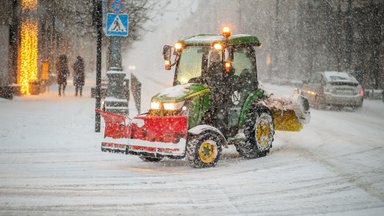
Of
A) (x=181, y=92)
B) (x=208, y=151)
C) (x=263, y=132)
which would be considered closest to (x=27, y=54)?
(x=263, y=132)

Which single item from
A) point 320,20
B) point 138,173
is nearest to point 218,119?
point 138,173

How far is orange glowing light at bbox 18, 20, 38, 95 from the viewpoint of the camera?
24.0m

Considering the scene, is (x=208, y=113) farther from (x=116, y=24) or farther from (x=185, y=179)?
(x=116, y=24)

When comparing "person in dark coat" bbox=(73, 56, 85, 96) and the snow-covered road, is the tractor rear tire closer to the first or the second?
the snow-covered road

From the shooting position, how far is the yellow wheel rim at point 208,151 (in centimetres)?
909

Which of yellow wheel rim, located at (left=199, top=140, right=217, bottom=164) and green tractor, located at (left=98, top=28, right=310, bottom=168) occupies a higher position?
green tractor, located at (left=98, top=28, right=310, bottom=168)

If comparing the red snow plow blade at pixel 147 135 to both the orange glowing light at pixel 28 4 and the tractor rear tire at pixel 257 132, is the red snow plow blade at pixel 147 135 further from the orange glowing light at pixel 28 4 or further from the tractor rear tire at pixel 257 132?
the orange glowing light at pixel 28 4

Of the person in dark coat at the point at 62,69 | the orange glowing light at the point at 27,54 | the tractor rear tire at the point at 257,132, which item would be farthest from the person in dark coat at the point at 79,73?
the tractor rear tire at the point at 257,132

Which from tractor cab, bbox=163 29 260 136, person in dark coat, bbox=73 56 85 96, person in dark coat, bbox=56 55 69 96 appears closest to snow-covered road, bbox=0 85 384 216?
tractor cab, bbox=163 29 260 136

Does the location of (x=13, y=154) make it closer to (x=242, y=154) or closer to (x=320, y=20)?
(x=242, y=154)

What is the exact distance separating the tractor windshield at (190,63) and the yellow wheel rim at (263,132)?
1.59 m

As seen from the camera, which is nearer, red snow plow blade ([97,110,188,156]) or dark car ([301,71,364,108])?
red snow plow blade ([97,110,188,156])

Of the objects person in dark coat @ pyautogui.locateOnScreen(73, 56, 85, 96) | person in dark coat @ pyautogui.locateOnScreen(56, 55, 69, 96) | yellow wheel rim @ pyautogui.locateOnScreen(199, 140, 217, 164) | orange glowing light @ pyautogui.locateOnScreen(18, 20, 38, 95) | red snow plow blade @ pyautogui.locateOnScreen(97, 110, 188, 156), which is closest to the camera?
red snow plow blade @ pyautogui.locateOnScreen(97, 110, 188, 156)

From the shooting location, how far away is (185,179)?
824 centimetres
